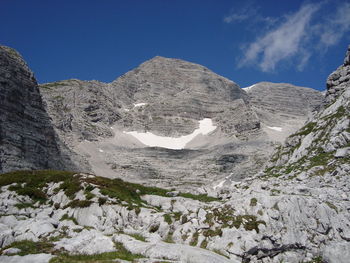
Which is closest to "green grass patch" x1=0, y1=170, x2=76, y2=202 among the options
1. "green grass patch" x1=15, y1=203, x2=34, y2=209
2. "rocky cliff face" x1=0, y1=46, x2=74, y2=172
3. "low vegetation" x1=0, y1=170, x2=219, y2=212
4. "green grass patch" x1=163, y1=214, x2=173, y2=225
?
"low vegetation" x1=0, y1=170, x2=219, y2=212

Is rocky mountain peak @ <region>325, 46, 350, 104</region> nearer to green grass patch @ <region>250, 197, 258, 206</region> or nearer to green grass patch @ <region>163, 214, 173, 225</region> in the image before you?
green grass patch @ <region>250, 197, 258, 206</region>

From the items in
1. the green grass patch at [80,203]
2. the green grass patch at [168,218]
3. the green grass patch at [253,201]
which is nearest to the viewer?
the green grass patch at [253,201]

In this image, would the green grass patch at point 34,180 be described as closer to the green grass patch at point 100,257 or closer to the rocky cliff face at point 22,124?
the green grass patch at point 100,257

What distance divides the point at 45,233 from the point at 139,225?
7.41 m

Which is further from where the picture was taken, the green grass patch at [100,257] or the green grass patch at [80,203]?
the green grass patch at [80,203]

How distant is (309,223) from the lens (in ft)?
77.8

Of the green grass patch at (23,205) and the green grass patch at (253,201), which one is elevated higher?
the green grass patch at (253,201)

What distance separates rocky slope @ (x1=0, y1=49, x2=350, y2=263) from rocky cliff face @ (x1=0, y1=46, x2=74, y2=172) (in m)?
61.2

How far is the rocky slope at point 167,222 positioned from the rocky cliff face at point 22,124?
6116cm

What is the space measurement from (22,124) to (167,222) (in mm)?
93690

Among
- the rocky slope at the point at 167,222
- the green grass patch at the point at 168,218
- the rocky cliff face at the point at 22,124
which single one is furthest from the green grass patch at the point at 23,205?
the rocky cliff face at the point at 22,124

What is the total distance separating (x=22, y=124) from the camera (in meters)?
107

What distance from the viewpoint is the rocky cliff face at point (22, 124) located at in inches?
3748

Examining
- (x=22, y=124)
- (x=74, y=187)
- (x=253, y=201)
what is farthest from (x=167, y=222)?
(x=22, y=124)
